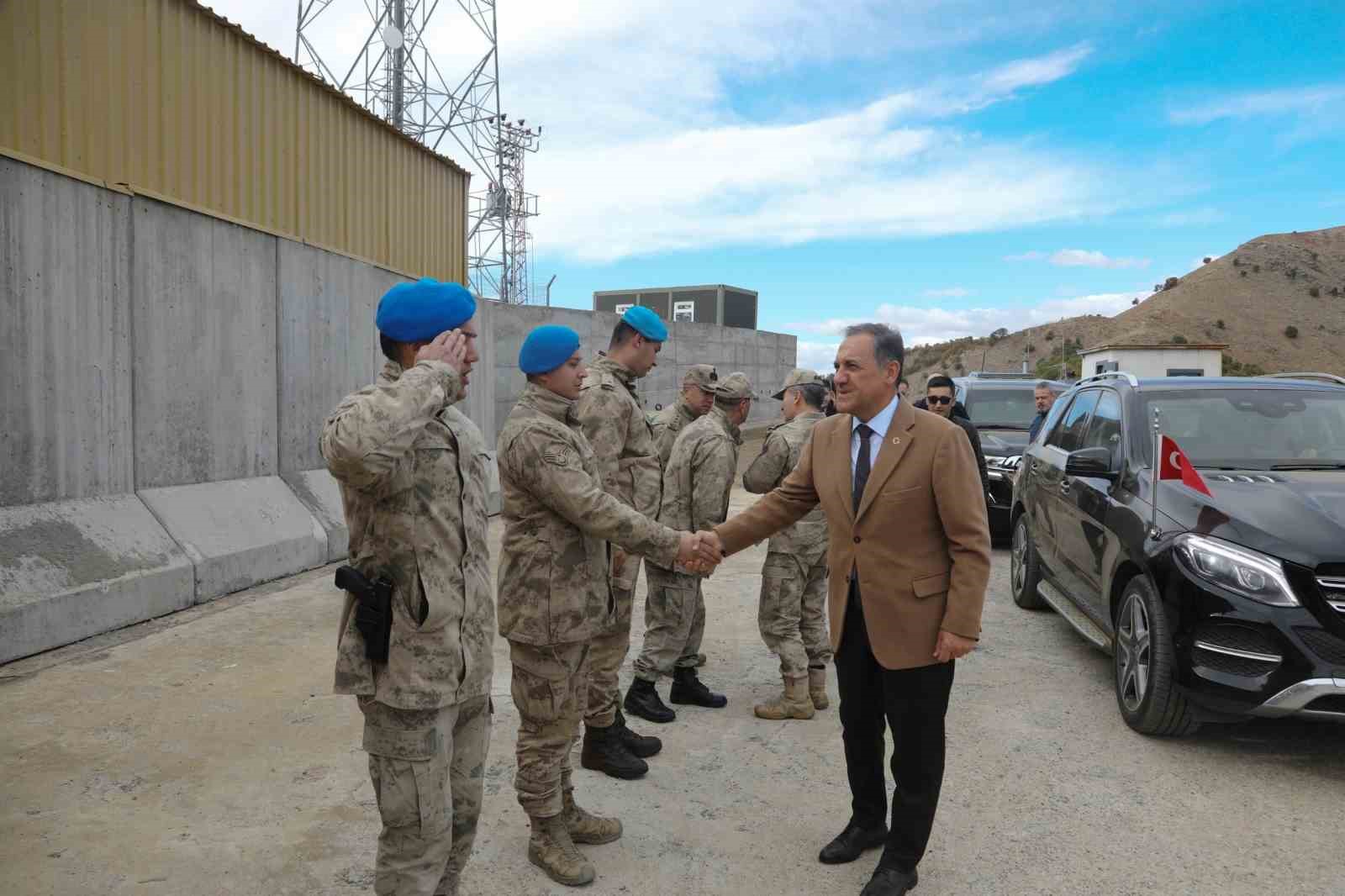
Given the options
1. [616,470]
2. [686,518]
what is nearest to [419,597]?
[616,470]

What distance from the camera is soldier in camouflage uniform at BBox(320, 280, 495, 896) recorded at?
8.05ft

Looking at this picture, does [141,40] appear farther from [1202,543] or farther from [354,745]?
[1202,543]

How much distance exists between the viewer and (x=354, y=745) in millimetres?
4387

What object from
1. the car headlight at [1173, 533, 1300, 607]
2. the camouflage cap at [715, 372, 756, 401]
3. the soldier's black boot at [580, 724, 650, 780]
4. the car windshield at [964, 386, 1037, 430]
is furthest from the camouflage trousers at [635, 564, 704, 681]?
the car windshield at [964, 386, 1037, 430]

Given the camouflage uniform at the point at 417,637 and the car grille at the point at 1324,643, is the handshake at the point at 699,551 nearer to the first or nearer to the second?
the camouflage uniform at the point at 417,637

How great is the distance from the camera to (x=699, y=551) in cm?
361

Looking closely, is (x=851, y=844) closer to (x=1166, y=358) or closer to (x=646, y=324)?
(x=646, y=324)

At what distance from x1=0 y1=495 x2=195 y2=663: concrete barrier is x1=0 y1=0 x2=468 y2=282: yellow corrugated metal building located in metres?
2.26

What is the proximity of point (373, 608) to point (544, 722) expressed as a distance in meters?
1.10

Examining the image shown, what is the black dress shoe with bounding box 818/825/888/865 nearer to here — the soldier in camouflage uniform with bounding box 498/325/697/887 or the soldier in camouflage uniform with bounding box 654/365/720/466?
the soldier in camouflage uniform with bounding box 498/325/697/887

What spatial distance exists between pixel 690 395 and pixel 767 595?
1229mm

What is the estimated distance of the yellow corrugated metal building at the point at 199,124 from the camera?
6.17 m

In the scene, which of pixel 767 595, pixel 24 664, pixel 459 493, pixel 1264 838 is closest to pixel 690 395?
pixel 767 595

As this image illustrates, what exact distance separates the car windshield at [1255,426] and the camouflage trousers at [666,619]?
8.82 ft
